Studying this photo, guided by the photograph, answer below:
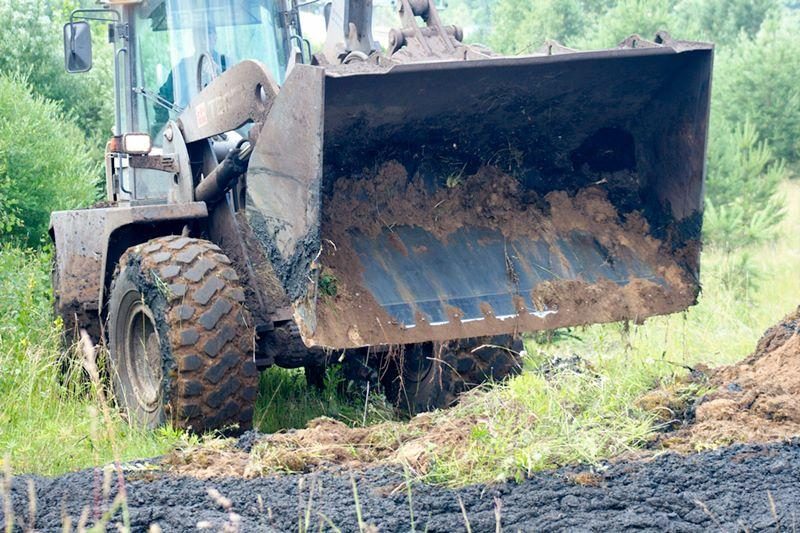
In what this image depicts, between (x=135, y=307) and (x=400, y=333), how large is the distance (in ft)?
4.76

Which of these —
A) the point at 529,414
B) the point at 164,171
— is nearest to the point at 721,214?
the point at 164,171

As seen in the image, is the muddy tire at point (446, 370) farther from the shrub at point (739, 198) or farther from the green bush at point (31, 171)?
the shrub at point (739, 198)

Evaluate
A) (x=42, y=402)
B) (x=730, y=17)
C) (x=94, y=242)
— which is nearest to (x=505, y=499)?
(x=94, y=242)

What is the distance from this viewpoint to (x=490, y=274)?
5.99 metres

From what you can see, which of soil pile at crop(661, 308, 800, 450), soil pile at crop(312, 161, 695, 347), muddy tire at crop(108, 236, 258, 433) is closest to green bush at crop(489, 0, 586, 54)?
soil pile at crop(312, 161, 695, 347)

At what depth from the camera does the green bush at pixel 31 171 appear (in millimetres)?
10539

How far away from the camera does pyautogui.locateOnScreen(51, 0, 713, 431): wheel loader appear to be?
5469 mm

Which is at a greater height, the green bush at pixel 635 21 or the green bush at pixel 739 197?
the green bush at pixel 635 21

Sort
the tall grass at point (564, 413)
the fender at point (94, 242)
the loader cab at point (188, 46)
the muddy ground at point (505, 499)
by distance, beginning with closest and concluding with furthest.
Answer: the muddy ground at point (505, 499) < the tall grass at point (564, 413) < the fender at point (94, 242) < the loader cab at point (188, 46)

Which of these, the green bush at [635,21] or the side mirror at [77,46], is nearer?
the side mirror at [77,46]

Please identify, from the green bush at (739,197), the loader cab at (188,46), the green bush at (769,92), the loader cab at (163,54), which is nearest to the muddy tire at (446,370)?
the loader cab at (163,54)

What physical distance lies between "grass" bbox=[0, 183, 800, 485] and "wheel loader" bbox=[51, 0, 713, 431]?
11.4 inches

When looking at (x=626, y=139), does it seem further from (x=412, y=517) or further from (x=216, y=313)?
(x=412, y=517)

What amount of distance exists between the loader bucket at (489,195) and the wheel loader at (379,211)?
0.01 meters
